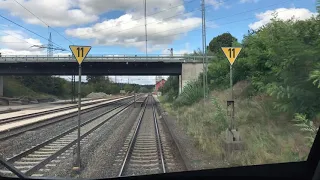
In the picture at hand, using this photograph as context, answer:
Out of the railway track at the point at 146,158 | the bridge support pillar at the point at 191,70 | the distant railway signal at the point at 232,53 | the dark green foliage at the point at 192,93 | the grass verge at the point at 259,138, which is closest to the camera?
the grass verge at the point at 259,138

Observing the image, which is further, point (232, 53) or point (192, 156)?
point (232, 53)

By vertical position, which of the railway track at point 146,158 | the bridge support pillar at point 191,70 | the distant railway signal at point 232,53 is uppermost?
the bridge support pillar at point 191,70

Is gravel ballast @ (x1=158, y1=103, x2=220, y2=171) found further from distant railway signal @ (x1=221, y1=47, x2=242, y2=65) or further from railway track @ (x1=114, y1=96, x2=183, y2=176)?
distant railway signal @ (x1=221, y1=47, x2=242, y2=65)

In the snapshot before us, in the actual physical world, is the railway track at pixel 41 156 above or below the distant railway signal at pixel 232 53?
below

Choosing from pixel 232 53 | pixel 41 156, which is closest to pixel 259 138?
pixel 232 53

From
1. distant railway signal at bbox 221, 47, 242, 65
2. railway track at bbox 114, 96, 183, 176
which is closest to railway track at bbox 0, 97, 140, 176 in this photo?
railway track at bbox 114, 96, 183, 176

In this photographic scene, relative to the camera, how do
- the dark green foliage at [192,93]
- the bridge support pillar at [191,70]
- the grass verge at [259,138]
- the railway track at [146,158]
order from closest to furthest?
the grass verge at [259,138]
the railway track at [146,158]
the dark green foliage at [192,93]
the bridge support pillar at [191,70]

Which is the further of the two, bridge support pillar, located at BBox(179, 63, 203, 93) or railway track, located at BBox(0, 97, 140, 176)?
bridge support pillar, located at BBox(179, 63, 203, 93)

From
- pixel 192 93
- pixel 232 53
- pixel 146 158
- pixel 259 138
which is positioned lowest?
pixel 146 158

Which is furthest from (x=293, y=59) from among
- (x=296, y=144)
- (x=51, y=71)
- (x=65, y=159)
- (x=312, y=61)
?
(x=65, y=159)

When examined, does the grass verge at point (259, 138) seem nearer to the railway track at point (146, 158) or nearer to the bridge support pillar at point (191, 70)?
the railway track at point (146, 158)

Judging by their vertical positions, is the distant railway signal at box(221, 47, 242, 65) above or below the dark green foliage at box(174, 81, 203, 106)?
above

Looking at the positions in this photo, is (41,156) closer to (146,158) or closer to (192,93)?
(146,158)

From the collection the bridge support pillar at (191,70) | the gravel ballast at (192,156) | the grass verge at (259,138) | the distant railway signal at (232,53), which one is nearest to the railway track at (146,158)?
the gravel ballast at (192,156)
